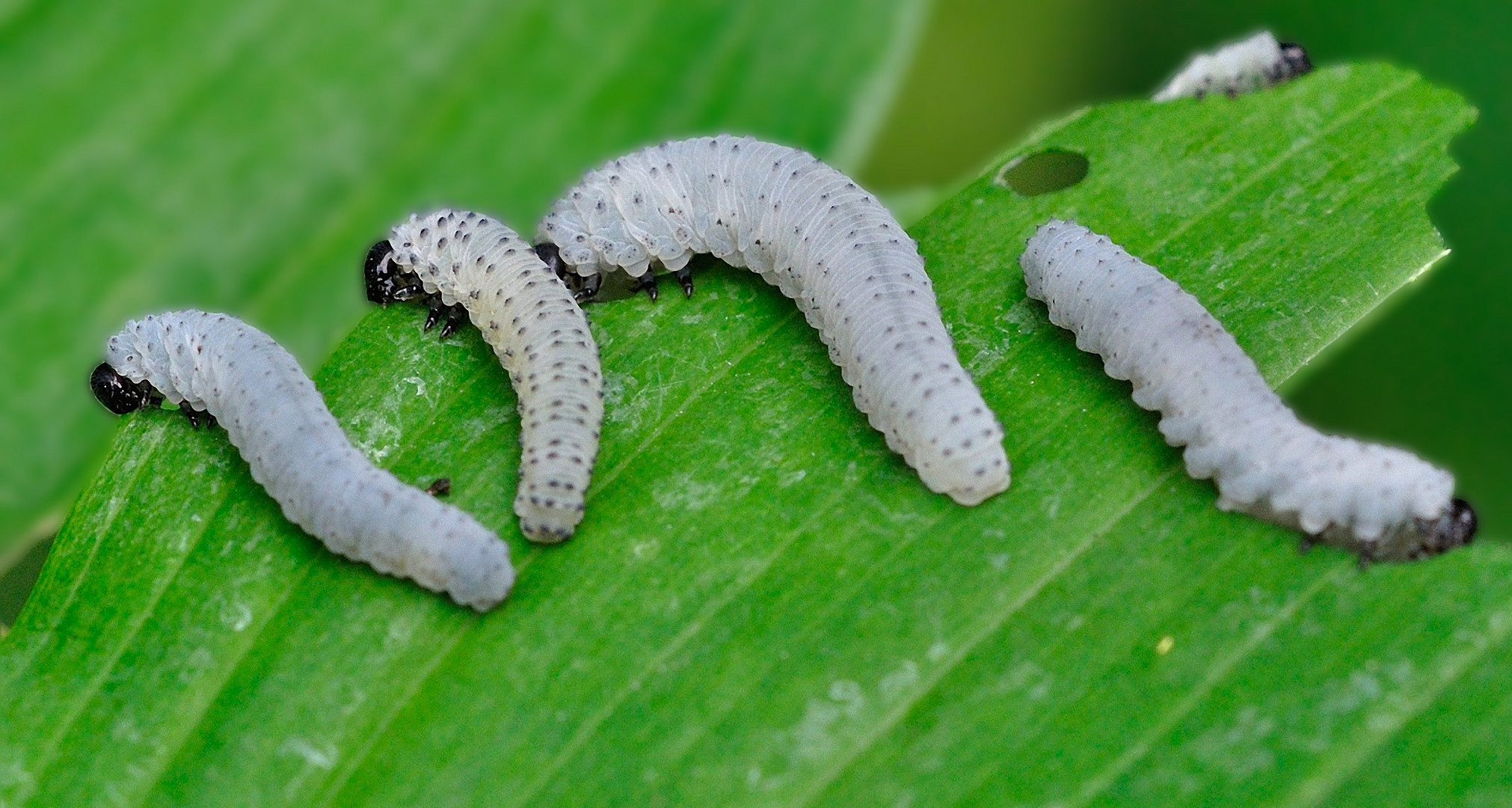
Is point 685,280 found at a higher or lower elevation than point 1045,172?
higher

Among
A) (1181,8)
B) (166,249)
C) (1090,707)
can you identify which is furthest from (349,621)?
(1181,8)

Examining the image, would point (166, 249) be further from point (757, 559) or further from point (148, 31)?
point (757, 559)

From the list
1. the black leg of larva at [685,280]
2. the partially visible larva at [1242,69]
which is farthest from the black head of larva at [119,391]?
the partially visible larva at [1242,69]

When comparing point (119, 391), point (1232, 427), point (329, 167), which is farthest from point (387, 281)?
point (1232, 427)

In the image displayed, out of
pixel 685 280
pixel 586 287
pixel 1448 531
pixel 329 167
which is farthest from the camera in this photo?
pixel 329 167

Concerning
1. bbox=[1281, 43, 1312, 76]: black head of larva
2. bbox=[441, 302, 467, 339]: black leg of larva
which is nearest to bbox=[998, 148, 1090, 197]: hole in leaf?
bbox=[1281, 43, 1312, 76]: black head of larva

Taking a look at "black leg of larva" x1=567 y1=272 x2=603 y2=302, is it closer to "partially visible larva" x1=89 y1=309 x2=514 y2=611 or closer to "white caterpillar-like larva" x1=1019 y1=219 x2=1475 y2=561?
"partially visible larva" x1=89 y1=309 x2=514 y2=611

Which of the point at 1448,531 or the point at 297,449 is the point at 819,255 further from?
the point at 1448,531
